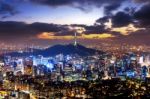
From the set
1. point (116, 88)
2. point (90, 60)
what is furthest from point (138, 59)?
point (116, 88)

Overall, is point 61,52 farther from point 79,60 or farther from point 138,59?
point 138,59

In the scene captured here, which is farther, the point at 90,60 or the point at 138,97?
the point at 90,60

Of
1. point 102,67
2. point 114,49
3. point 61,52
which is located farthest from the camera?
point 114,49

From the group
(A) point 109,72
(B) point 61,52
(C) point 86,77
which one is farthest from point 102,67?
(B) point 61,52

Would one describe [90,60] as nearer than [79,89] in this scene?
No

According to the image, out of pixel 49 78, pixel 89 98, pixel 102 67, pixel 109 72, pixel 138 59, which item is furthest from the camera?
pixel 138 59

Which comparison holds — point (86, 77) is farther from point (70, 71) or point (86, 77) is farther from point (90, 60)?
point (90, 60)

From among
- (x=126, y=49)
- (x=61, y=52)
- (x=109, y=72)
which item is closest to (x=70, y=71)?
(x=109, y=72)

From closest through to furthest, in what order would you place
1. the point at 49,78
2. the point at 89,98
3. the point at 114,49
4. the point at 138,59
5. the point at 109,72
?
the point at 89,98 → the point at 49,78 → the point at 109,72 → the point at 138,59 → the point at 114,49

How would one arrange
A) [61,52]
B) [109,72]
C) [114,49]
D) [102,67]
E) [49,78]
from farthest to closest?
[114,49] < [61,52] < [102,67] < [109,72] < [49,78]
